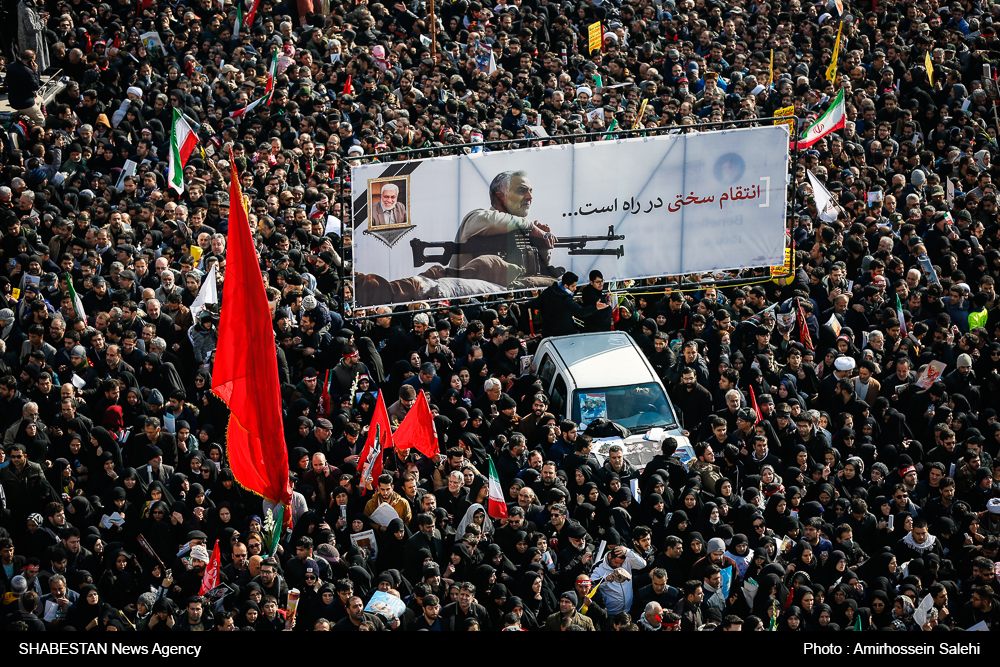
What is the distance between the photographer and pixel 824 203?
16.3m

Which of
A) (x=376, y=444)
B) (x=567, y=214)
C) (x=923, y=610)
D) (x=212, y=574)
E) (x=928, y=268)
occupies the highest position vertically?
(x=567, y=214)

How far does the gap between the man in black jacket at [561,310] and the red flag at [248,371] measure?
246 inches

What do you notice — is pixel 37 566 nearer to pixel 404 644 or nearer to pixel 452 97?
pixel 404 644

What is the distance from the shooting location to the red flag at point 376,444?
11188mm

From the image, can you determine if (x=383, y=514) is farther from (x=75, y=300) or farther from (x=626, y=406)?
(x=75, y=300)

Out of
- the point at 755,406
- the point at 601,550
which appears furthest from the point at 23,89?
the point at 601,550

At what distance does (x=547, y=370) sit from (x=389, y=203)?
9.65ft

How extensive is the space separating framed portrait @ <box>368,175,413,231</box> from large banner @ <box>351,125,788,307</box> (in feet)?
0.04

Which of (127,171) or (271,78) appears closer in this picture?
(127,171)

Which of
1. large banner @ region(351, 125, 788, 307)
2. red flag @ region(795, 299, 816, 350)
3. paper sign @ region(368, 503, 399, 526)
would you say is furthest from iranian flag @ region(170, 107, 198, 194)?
red flag @ region(795, 299, 816, 350)

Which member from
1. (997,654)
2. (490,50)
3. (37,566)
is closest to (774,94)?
(490,50)

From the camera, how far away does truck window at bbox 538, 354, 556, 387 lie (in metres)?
13.3

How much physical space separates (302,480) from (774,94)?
12.9 meters

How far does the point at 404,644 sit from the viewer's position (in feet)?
12.1
